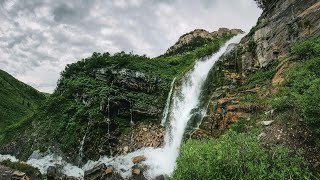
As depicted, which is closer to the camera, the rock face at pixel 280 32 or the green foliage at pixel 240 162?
the green foliage at pixel 240 162

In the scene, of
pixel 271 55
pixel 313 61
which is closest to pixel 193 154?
pixel 313 61

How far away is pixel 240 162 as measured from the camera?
48.6 ft

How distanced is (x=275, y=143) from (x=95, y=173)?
52.8 feet

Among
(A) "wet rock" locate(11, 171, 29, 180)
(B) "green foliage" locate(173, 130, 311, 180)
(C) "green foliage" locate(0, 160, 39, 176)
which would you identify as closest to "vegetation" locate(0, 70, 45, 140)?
(C) "green foliage" locate(0, 160, 39, 176)

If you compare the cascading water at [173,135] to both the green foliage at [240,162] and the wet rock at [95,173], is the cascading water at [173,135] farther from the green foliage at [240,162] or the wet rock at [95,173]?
the green foliage at [240,162]

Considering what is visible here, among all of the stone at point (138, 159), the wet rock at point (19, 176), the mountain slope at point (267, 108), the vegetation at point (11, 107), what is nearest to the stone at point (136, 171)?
the stone at point (138, 159)

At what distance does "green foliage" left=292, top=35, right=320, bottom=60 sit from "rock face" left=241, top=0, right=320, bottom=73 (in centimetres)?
303

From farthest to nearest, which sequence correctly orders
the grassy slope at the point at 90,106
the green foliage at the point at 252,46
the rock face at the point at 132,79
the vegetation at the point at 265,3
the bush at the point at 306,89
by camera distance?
the vegetation at the point at 265,3
the rock face at the point at 132,79
the green foliage at the point at 252,46
the grassy slope at the point at 90,106
the bush at the point at 306,89

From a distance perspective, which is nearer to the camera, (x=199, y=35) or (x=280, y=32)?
(x=280, y=32)

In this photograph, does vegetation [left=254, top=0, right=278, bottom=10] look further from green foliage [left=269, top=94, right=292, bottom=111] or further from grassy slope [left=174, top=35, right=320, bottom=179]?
green foliage [left=269, top=94, right=292, bottom=111]

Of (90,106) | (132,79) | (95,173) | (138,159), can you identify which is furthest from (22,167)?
(132,79)

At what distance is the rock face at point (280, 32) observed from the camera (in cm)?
2925

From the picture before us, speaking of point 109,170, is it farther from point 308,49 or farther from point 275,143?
point 308,49

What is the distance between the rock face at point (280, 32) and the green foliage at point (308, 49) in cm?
303
